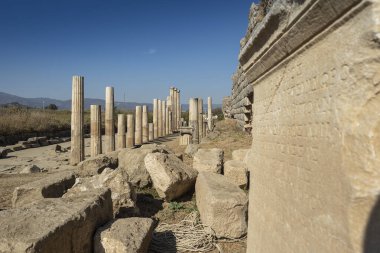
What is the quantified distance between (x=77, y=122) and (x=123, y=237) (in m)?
10.0

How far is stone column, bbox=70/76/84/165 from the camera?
1268cm

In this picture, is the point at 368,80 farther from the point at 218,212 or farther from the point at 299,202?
the point at 218,212

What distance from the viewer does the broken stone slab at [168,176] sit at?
5.98 m

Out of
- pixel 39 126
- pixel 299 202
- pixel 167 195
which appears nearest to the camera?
pixel 299 202

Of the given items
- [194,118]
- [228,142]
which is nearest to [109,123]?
[194,118]

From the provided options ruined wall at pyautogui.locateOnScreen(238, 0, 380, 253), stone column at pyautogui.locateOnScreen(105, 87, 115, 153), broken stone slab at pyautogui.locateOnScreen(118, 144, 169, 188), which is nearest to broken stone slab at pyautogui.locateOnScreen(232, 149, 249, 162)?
broken stone slab at pyautogui.locateOnScreen(118, 144, 169, 188)

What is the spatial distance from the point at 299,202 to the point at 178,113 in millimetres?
35008

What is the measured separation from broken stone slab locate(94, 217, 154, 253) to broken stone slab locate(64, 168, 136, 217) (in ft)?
3.95

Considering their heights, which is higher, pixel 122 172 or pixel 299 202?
pixel 299 202

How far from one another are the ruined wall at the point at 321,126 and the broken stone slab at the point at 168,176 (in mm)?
3646

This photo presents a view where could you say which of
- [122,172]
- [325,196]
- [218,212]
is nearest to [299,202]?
[325,196]

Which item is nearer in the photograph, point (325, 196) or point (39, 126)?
point (325, 196)

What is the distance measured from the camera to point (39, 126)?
24.2m

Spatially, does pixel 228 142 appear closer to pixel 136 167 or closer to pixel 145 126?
pixel 136 167
